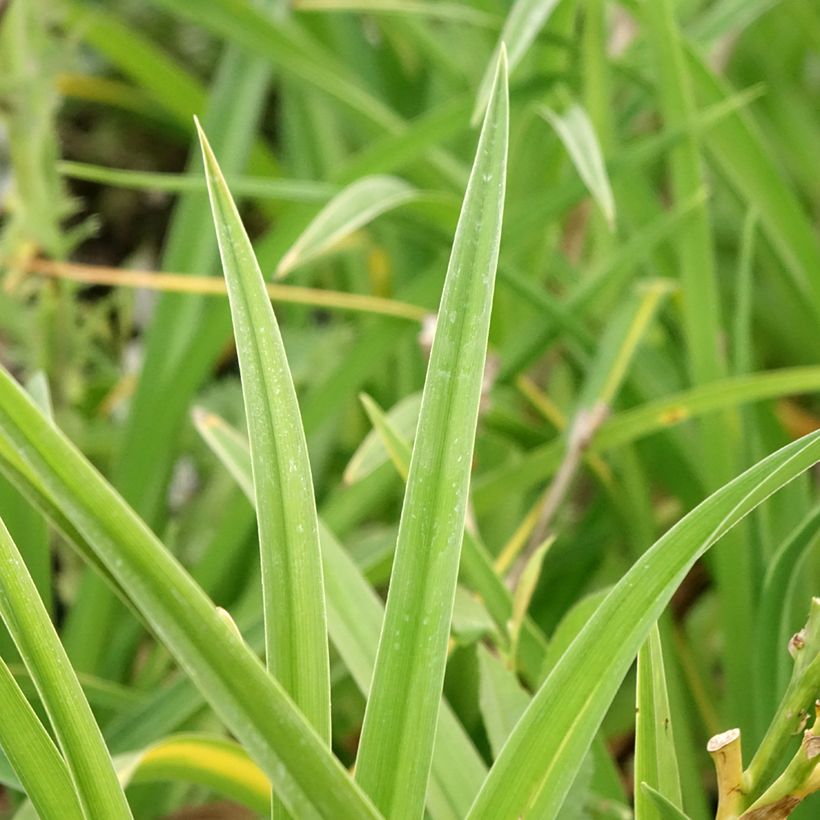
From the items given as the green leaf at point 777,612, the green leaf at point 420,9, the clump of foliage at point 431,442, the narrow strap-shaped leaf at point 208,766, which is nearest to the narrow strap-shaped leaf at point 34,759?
the clump of foliage at point 431,442

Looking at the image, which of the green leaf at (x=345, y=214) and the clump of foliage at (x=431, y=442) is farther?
the green leaf at (x=345, y=214)

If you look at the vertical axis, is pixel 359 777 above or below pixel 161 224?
below

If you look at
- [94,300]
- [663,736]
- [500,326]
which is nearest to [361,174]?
[500,326]

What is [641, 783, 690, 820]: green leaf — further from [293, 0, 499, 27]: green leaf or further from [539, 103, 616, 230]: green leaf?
[293, 0, 499, 27]: green leaf

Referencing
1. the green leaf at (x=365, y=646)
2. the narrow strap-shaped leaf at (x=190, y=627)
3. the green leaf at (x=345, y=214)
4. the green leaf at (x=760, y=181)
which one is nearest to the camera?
the narrow strap-shaped leaf at (x=190, y=627)

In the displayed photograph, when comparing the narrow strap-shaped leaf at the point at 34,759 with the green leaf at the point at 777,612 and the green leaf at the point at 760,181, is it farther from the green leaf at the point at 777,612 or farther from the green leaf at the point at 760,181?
the green leaf at the point at 760,181

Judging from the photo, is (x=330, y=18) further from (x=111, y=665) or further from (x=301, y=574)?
(x=301, y=574)

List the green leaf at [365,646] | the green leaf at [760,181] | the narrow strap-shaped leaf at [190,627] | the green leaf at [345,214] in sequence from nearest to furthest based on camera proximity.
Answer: the narrow strap-shaped leaf at [190,627], the green leaf at [365,646], the green leaf at [345,214], the green leaf at [760,181]
